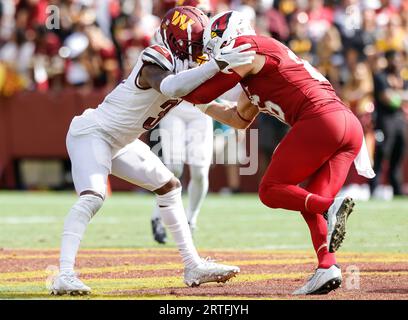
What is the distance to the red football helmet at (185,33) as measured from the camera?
6.32 m

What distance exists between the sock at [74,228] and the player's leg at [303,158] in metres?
1.10

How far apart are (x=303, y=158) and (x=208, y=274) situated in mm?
1047

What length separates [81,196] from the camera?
6250 millimetres

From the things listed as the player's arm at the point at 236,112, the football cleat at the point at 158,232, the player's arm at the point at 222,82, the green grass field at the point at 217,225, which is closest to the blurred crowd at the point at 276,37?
the green grass field at the point at 217,225

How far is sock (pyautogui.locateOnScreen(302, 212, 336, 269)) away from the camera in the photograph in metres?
5.94

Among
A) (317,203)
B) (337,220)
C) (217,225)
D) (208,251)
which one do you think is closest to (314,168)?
(317,203)

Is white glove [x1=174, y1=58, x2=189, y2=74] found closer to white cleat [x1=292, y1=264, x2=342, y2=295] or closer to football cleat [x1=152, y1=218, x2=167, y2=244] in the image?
white cleat [x1=292, y1=264, x2=342, y2=295]

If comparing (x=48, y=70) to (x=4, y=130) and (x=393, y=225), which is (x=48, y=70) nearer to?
(x=4, y=130)

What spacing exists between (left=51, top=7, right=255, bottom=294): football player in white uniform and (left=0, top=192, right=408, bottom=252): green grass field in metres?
2.48

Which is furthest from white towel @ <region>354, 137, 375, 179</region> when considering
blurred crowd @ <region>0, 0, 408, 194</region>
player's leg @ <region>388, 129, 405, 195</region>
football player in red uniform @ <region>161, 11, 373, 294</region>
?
player's leg @ <region>388, 129, 405, 195</region>

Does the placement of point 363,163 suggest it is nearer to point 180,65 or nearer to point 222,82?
point 222,82

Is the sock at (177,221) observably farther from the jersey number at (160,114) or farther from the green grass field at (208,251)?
the jersey number at (160,114)

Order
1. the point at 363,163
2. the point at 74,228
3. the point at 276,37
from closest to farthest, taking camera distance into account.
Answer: the point at 74,228
the point at 363,163
the point at 276,37
